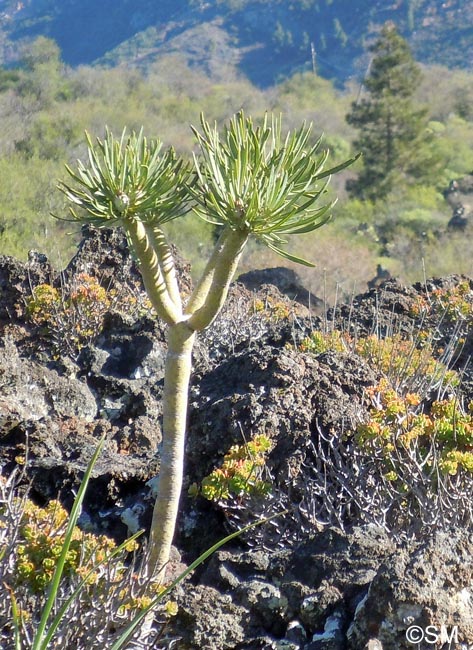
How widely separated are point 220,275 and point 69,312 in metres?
3.23

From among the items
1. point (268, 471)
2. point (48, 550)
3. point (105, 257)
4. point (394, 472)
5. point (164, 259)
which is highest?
point (105, 257)

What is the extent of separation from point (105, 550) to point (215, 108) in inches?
1713

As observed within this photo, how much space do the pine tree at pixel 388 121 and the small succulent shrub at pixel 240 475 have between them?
28136 mm

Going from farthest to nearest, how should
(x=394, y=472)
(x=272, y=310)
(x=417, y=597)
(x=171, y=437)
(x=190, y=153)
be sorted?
(x=190, y=153)
(x=272, y=310)
(x=394, y=472)
(x=171, y=437)
(x=417, y=597)

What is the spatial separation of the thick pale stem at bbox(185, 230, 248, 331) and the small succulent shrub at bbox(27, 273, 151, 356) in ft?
9.78

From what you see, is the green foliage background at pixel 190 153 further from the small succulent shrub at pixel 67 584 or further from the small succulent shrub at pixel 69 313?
the small succulent shrub at pixel 67 584

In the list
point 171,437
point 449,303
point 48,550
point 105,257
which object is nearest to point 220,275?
point 171,437

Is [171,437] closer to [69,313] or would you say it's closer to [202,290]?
[202,290]

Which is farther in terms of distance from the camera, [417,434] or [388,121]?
[388,121]

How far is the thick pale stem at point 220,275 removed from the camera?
222 centimetres

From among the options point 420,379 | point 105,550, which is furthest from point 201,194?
point 420,379

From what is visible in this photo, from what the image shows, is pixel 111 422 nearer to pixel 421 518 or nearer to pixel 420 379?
pixel 420 379

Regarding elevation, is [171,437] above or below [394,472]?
above

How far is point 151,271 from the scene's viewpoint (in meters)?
2.34
